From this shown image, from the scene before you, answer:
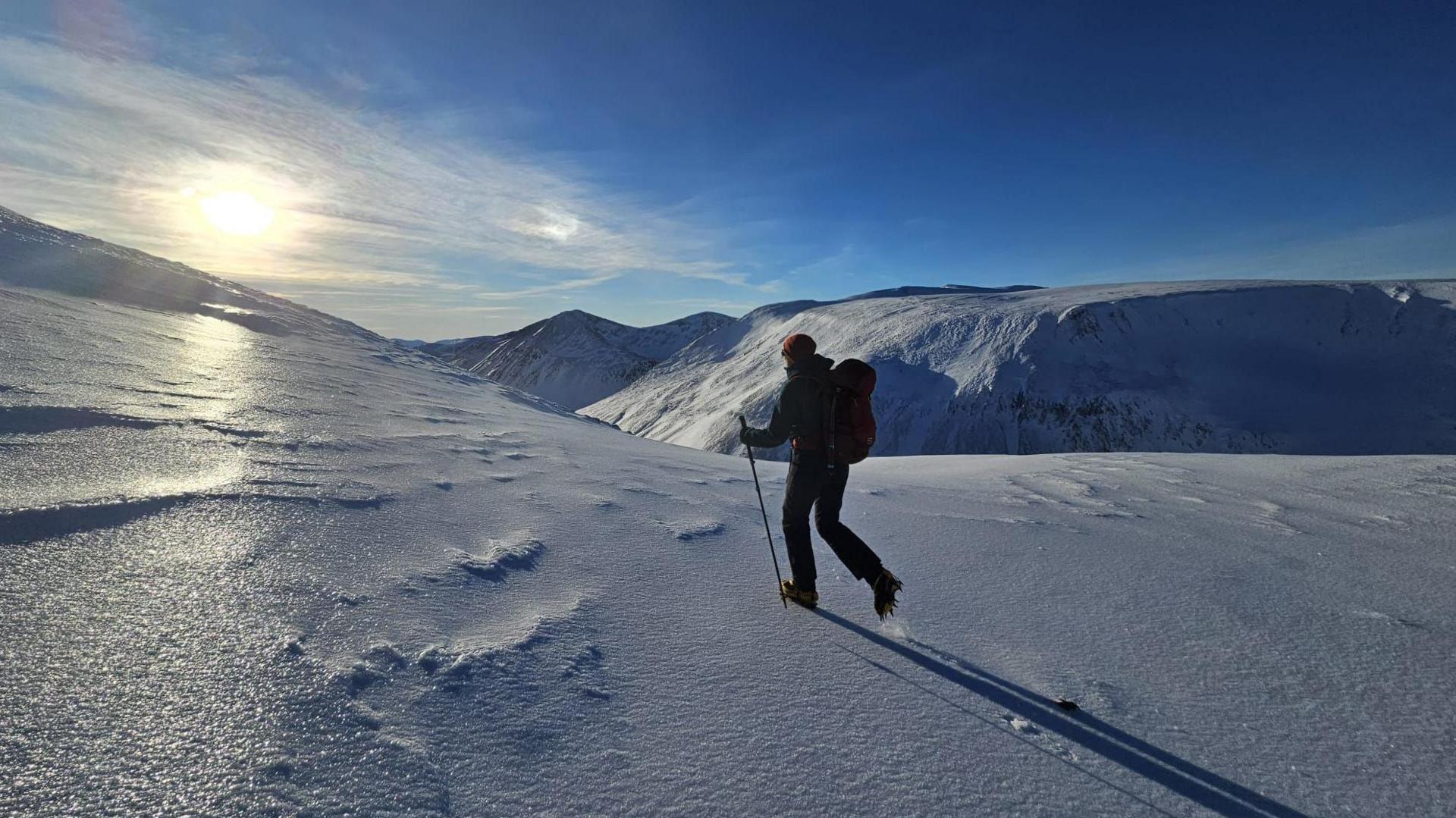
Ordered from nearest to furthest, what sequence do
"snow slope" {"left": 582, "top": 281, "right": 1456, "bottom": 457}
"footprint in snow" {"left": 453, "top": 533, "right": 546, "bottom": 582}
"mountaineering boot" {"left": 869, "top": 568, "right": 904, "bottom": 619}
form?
"mountaineering boot" {"left": 869, "top": 568, "right": 904, "bottom": 619} < "footprint in snow" {"left": 453, "top": 533, "right": 546, "bottom": 582} < "snow slope" {"left": 582, "top": 281, "right": 1456, "bottom": 457}

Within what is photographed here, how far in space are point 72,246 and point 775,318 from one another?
251 ft

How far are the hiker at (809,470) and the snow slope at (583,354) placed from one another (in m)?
159

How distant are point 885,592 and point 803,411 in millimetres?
1368

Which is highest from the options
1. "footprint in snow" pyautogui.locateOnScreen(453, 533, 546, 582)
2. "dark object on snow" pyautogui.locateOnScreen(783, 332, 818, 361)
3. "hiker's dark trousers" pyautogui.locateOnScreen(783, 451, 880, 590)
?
"dark object on snow" pyautogui.locateOnScreen(783, 332, 818, 361)

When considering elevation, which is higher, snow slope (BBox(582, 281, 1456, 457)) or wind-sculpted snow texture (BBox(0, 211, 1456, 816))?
snow slope (BBox(582, 281, 1456, 457))

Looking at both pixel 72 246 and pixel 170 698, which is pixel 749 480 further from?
pixel 72 246

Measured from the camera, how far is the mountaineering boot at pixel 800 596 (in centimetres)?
412

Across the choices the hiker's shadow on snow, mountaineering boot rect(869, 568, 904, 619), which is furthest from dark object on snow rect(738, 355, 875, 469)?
the hiker's shadow on snow

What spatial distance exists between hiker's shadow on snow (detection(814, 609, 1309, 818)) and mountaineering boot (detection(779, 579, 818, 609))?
0.62 m

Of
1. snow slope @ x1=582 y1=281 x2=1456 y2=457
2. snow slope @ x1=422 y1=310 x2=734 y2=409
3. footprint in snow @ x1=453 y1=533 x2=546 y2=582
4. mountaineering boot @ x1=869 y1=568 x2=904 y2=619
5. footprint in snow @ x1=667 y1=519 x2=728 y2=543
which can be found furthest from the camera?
snow slope @ x1=422 y1=310 x2=734 y2=409

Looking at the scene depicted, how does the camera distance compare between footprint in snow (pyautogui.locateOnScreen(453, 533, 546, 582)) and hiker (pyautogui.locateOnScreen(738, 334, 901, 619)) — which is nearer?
footprint in snow (pyautogui.locateOnScreen(453, 533, 546, 582))

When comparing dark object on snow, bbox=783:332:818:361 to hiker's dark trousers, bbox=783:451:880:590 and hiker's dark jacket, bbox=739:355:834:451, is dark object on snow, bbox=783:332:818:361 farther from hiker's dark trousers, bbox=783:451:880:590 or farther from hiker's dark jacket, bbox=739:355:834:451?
hiker's dark trousers, bbox=783:451:880:590

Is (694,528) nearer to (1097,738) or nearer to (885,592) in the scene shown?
(885,592)

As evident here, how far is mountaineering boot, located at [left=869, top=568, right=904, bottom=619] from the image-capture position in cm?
381
